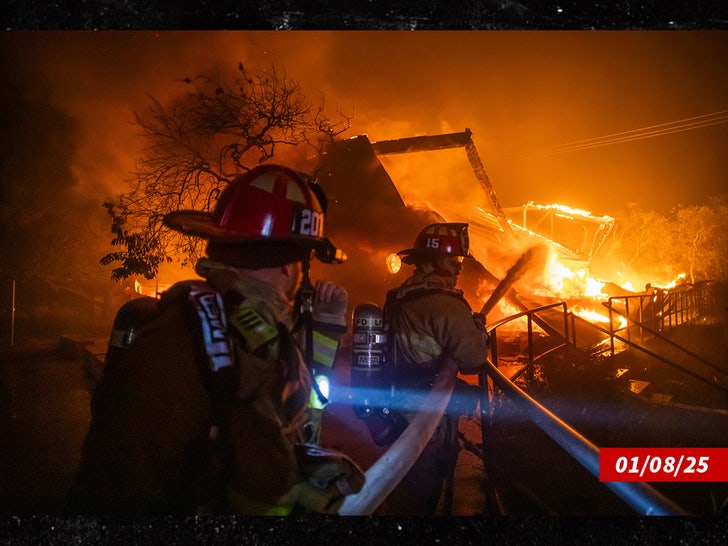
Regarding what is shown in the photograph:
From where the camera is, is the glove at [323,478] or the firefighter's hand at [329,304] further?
the firefighter's hand at [329,304]

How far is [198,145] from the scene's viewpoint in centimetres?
676

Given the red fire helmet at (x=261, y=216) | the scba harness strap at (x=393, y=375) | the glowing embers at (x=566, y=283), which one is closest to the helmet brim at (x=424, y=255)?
the scba harness strap at (x=393, y=375)

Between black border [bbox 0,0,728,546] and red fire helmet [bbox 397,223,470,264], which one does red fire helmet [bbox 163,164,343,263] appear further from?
black border [bbox 0,0,728,546]

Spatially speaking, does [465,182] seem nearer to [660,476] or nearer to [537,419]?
[660,476]

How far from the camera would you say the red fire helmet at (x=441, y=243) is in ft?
11.9

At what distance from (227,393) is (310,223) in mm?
851

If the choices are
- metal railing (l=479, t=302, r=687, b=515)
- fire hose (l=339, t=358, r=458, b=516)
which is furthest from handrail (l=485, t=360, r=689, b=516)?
fire hose (l=339, t=358, r=458, b=516)

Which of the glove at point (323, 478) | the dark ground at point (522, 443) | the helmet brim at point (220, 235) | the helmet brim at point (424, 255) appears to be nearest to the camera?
the glove at point (323, 478)

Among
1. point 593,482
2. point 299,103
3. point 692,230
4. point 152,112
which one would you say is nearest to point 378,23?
point 299,103

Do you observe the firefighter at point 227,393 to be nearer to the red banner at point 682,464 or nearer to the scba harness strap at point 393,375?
the scba harness strap at point 393,375

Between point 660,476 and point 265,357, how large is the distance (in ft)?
11.6

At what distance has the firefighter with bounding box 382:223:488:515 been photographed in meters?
3.24

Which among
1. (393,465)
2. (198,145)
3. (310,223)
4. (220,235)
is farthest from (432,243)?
(198,145)

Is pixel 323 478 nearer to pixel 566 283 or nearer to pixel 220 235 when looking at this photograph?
pixel 220 235
